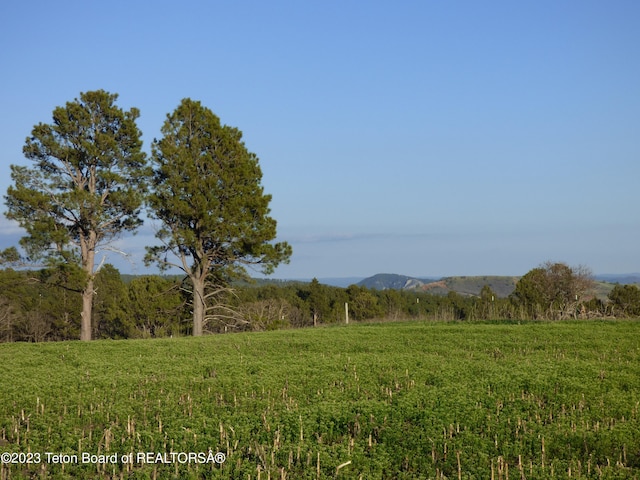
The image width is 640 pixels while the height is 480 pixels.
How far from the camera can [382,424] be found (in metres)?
7.64

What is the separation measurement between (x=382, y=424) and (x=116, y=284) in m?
54.4

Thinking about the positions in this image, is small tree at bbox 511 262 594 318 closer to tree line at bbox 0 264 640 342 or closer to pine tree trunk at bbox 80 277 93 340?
tree line at bbox 0 264 640 342

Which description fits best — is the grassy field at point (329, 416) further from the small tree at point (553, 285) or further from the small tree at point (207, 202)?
the small tree at point (553, 285)

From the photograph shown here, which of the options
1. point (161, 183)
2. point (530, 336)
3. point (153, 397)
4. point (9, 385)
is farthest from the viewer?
point (161, 183)

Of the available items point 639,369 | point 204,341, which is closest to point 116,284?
point 204,341

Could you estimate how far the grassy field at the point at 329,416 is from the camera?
6.27m

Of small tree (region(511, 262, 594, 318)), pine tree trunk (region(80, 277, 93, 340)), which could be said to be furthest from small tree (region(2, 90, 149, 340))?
small tree (region(511, 262, 594, 318))

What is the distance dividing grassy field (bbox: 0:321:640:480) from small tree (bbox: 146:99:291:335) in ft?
43.3

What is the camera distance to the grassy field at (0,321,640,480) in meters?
6.27

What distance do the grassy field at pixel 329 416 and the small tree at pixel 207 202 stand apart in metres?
13.2

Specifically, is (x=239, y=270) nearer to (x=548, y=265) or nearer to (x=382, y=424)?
(x=382, y=424)

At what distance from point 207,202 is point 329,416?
19947 millimetres

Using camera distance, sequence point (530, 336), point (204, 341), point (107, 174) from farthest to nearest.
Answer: point (107, 174) → point (204, 341) → point (530, 336)

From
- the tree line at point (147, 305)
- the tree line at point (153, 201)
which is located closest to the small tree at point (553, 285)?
the tree line at point (147, 305)
